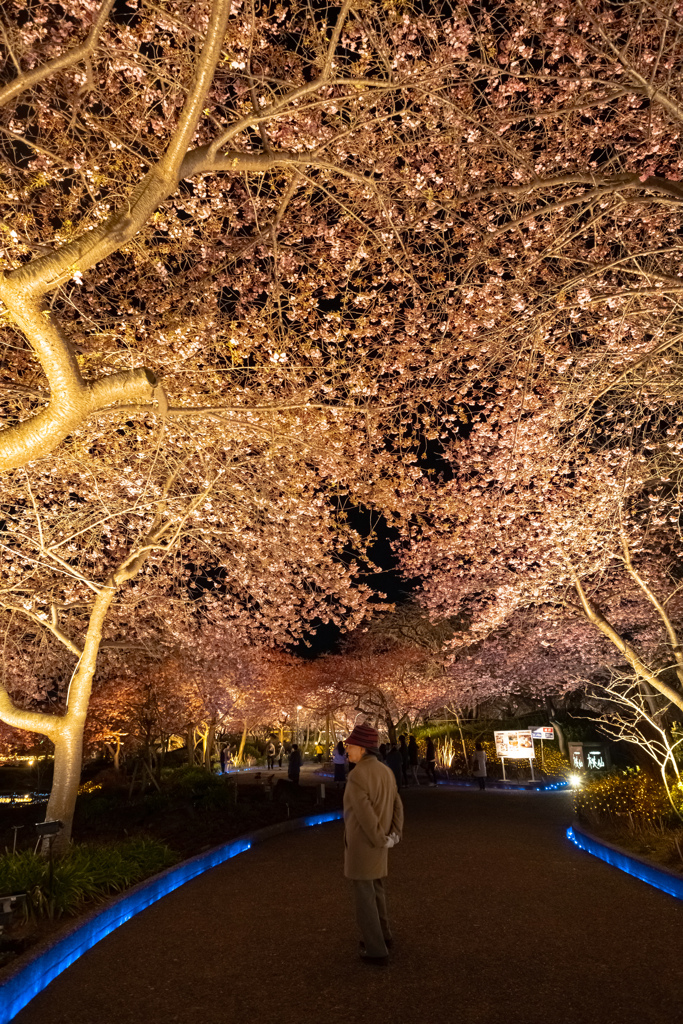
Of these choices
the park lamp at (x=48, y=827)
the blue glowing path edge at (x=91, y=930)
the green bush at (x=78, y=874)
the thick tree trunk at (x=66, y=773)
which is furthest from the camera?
the thick tree trunk at (x=66, y=773)

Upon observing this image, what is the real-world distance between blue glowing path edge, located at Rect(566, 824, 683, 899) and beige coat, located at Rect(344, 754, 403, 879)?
3.66 metres

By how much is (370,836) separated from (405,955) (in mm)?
1047

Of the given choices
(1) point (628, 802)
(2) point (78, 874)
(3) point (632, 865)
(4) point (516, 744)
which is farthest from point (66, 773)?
(4) point (516, 744)

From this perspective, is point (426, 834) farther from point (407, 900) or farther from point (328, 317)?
point (328, 317)

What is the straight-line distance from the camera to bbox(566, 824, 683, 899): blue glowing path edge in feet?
24.2

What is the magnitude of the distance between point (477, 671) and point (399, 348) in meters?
25.6

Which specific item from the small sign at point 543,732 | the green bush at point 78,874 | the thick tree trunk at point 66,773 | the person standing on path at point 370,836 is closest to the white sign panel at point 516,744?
the small sign at point 543,732

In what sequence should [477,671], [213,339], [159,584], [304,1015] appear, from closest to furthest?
[304,1015]
[213,339]
[159,584]
[477,671]

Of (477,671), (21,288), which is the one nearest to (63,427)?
(21,288)

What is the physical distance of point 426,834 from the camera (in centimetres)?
1304

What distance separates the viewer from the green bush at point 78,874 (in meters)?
6.52

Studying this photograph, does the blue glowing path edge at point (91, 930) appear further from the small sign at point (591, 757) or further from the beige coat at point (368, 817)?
the small sign at point (591, 757)

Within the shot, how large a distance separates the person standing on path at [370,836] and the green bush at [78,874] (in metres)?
2.97

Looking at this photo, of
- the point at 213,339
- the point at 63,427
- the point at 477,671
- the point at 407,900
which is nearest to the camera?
the point at 63,427
